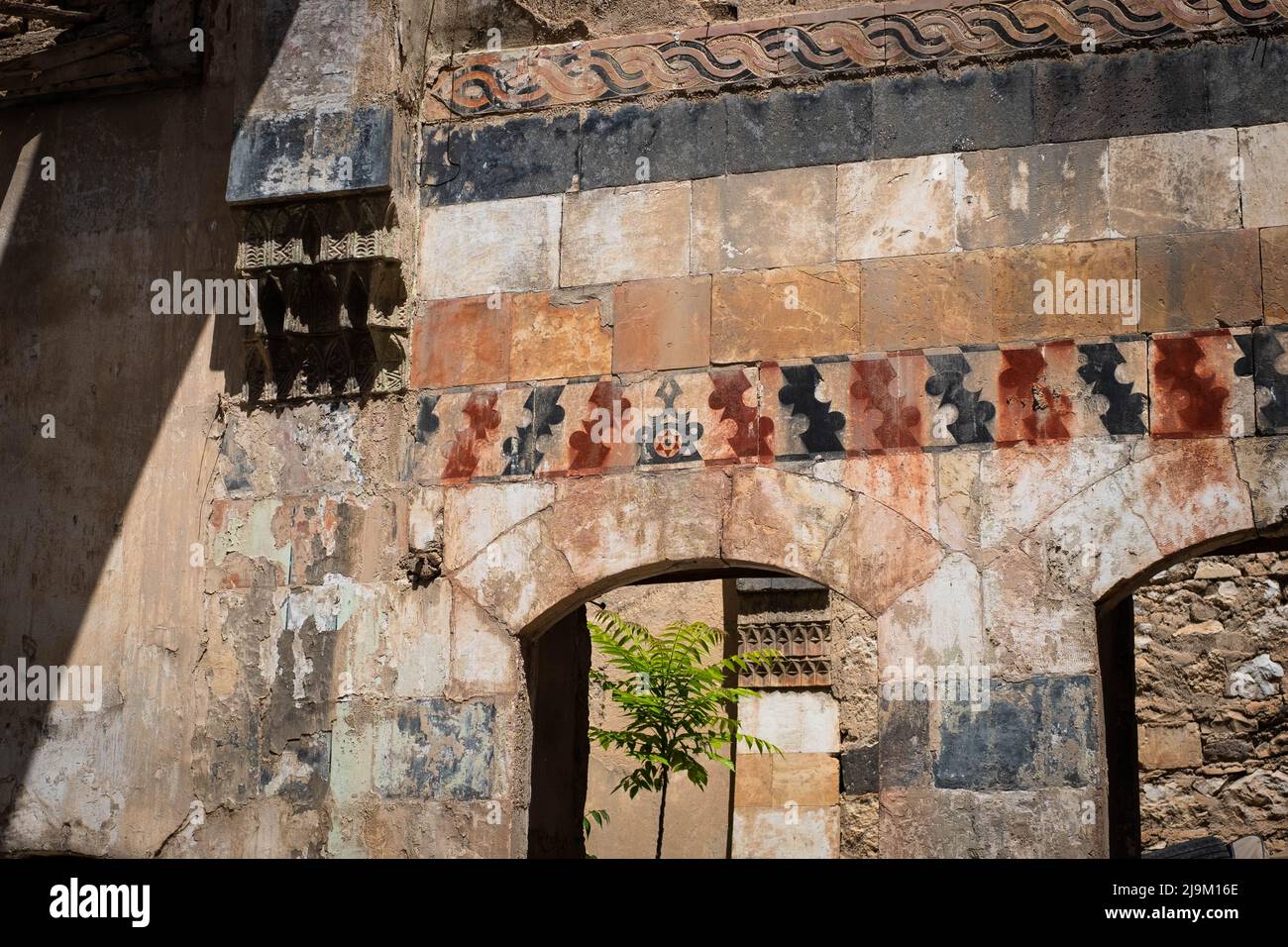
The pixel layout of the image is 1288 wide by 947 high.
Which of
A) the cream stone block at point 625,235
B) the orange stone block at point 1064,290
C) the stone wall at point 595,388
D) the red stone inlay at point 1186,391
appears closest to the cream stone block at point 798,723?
the stone wall at point 595,388

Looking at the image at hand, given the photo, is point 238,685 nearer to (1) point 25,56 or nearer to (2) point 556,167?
(2) point 556,167

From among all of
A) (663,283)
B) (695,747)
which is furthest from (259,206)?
(695,747)

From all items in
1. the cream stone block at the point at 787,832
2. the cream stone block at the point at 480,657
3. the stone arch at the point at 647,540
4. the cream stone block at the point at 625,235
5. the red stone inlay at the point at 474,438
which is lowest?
the cream stone block at the point at 787,832

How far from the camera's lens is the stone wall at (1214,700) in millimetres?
9695

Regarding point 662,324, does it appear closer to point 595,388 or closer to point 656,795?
point 595,388

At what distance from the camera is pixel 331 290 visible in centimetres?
688

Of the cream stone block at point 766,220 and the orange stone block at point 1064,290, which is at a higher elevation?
the cream stone block at point 766,220

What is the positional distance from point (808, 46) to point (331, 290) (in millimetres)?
2021

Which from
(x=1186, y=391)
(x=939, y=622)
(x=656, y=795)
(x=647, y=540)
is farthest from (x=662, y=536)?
(x=656, y=795)

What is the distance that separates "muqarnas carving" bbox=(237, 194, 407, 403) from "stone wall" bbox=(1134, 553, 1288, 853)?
501 cm

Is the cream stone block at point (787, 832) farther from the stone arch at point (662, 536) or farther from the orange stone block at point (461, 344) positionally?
the orange stone block at point (461, 344)

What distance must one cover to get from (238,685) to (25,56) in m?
2.87

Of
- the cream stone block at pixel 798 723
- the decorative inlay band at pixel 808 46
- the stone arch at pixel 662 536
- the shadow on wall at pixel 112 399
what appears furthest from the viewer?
the cream stone block at pixel 798 723

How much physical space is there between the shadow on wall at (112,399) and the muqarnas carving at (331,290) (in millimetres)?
316
